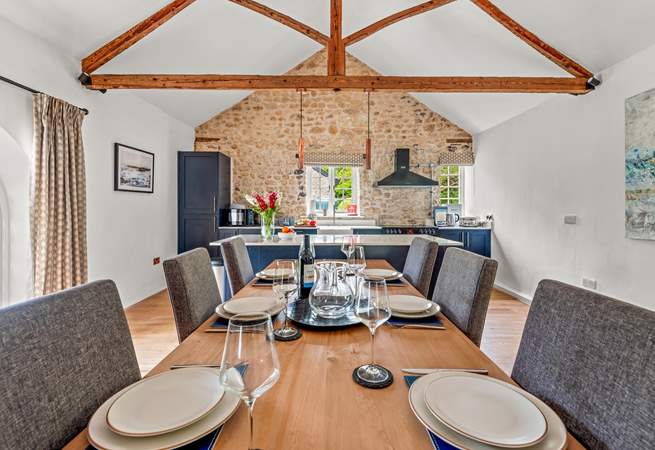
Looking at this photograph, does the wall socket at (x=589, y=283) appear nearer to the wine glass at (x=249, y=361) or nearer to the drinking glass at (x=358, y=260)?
the drinking glass at (x=358, y=260)

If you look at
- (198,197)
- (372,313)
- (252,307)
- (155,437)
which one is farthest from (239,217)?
(155,437)

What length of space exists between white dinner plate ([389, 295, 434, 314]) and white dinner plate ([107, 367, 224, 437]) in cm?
73

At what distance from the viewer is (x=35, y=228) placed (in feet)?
8.66

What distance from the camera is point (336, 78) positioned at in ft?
11.0

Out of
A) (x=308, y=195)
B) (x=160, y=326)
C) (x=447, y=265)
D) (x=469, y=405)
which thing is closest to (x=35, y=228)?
(x=160, y=326)

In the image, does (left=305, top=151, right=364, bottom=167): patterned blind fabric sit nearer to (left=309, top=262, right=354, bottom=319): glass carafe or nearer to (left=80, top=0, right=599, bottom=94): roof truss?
(left=80, top=0, right=599, bottom=94): roof truss

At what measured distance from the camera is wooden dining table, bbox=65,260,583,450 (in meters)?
0.59

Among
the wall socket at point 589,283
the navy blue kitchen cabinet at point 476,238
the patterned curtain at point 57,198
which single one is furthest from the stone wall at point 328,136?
the patterned curtain at point 57,198

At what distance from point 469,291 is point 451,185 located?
16.6 ft

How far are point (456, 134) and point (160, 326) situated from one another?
5.43 metres

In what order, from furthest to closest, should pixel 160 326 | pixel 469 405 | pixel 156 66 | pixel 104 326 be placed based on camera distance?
pixel 156 66 → pixel 160 326 → pixel 104 326 → pixel 469 405

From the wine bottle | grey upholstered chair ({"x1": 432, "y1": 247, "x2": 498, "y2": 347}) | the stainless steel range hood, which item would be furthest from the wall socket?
the wine bottle

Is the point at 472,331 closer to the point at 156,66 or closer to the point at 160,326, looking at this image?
the point at 160,326

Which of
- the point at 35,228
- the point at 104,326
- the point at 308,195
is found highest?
the point at 308,195
